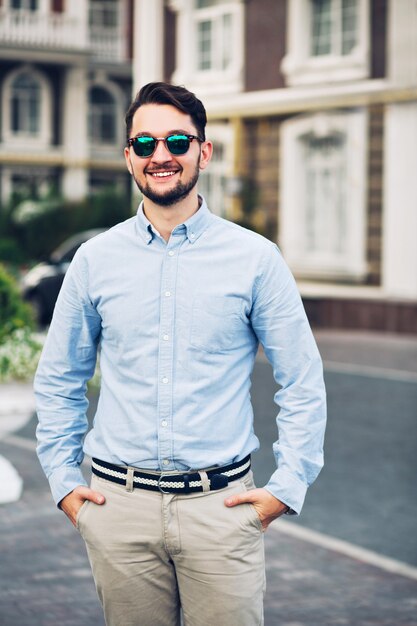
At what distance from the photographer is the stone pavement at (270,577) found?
4.88 metres

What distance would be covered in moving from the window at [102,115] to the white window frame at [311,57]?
18646 mm

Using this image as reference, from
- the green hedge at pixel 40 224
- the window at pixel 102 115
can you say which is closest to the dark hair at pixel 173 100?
the green hedge at pixel 40 224

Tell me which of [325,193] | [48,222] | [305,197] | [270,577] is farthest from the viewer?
[48,222]

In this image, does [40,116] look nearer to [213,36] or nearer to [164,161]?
[213,36]

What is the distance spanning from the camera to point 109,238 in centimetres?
299

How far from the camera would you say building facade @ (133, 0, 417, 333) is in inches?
728

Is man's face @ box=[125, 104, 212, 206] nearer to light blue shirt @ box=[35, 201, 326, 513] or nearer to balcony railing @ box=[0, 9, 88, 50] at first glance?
light blue shirt @ box=[35, 201, 326, 513]

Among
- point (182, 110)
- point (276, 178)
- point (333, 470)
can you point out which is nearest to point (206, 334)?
point (182, 110)

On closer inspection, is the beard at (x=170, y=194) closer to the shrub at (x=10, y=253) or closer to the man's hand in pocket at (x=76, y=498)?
the man's hand in pocket at (x=76, y=498)

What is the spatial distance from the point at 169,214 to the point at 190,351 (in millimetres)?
374

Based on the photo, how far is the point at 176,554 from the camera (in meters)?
2.87

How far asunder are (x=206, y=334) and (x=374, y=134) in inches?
653

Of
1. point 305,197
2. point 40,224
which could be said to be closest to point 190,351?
point 305,197

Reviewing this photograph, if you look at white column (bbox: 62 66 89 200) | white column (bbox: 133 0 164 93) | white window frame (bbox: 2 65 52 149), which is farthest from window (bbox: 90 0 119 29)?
white column (bbox: 133 0 164 93)
